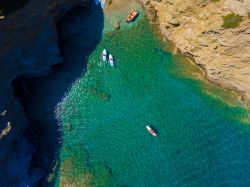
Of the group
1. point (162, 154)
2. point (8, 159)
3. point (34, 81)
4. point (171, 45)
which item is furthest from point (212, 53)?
point (8, 159)

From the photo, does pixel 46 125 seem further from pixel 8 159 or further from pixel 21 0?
pixel 21 0

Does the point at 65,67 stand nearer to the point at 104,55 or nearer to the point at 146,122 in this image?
the point at 104,55

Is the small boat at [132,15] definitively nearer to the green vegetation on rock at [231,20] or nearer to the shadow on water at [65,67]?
the shadow on water at [65,67]

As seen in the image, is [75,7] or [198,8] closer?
[198,8]

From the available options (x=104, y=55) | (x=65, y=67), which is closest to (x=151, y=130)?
(x=104, y=55)

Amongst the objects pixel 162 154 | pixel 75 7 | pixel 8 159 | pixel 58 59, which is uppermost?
pixel 75 7

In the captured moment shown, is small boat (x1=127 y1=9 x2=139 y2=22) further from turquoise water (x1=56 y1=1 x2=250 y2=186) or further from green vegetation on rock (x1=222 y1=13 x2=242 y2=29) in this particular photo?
green vegetation on rock (x1=222 y1=13 x2=242 y2=29)

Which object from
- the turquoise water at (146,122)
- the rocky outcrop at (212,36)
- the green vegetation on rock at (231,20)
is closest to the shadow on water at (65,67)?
the turquoise water at (146,122)
